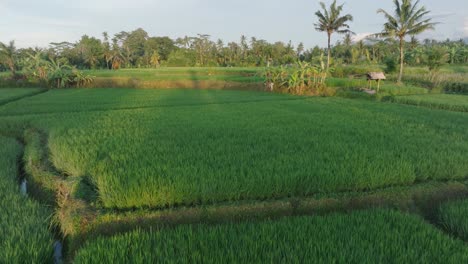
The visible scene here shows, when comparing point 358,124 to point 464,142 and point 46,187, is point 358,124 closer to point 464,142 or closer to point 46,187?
point 464,142

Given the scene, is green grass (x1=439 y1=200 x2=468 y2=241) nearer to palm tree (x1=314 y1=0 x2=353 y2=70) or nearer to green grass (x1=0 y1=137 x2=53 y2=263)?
green grass (x1=0 y1=137 x2=53 y2=263)

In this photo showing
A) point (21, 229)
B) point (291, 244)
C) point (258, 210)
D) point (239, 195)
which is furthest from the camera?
point (239, 195)

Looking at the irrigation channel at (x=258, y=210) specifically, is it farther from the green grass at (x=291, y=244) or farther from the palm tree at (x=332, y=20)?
the palm tree at (x=332, y=20)

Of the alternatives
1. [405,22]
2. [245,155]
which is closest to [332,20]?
[405,22]

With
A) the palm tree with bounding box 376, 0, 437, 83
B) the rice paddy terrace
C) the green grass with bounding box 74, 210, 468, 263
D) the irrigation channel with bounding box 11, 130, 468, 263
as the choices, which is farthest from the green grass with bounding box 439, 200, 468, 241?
the palm tree with bounding box 376, 0, 437, 83

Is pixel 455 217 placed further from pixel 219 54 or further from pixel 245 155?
pixel 219 54

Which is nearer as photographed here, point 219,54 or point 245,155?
point 245,155

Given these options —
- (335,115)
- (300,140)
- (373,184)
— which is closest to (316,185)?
(373,184)
